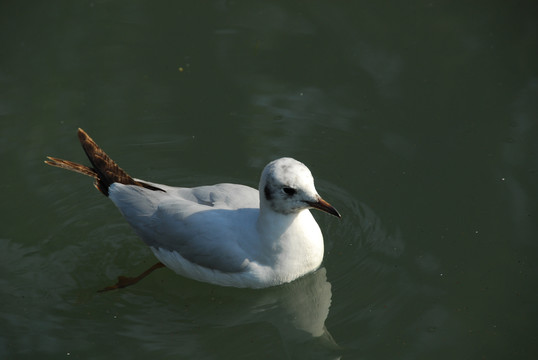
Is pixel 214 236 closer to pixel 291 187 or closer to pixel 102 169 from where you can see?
pixel 291 187

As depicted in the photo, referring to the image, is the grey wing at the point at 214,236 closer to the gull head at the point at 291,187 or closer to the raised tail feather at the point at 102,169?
the gull head at the point at 291,187

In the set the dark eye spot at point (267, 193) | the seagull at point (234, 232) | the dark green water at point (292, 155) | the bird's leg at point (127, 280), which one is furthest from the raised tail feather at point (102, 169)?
the dark eye spot at point (267, 193)

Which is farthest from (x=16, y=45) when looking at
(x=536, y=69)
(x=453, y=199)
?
(x=536, y=69)

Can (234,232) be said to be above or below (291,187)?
below

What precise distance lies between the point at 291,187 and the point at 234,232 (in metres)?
0.68

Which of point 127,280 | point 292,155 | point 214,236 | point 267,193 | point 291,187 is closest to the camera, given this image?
point 291,187

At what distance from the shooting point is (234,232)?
557cm

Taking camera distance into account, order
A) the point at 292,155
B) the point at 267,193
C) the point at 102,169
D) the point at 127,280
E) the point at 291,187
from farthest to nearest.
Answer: the point at 292,155 → the point at 102,169 → the point at 127,280 → the point at 267,193 → the point at 291,187

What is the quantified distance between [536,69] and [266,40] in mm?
2876

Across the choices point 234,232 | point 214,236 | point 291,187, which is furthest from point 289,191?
Result: point 214,236

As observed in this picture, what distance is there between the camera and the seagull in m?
5.39

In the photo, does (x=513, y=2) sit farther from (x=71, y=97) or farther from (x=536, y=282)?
(x=71, y=97)

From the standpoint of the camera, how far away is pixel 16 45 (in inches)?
329

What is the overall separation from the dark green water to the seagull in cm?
28
